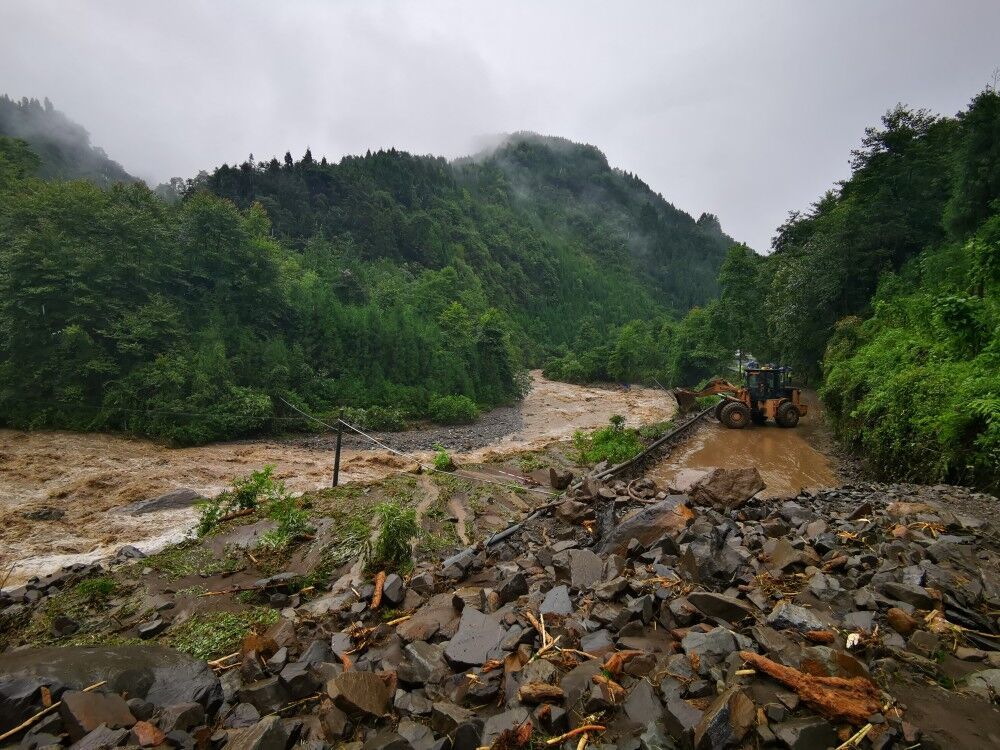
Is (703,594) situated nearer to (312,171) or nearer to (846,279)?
(846,279)

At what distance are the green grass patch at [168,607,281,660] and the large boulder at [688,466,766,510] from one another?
6.00m

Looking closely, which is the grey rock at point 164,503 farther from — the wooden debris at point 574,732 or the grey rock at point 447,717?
the wooden debris at point 574,732

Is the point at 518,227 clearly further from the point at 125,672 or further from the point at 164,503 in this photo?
the point at 125,672

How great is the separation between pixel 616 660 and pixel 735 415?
17189 mm

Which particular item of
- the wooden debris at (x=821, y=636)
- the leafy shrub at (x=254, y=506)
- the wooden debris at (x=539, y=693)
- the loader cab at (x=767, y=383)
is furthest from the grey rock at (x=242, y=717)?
the loader cab at (x=767, y=383)

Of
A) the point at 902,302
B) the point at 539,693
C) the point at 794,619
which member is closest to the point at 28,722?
the point at 539,693

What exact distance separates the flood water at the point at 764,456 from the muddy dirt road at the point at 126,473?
605 centimetres

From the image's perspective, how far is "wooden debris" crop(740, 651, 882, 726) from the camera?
2406mm

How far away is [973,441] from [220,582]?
12.0 metres

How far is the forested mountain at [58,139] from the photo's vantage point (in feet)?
218

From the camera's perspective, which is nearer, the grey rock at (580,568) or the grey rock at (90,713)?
the grey rock at (90,713)

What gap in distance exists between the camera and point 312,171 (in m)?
57.1

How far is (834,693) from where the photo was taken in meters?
2.51

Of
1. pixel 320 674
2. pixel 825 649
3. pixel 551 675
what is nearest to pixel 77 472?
pixel 320 674
